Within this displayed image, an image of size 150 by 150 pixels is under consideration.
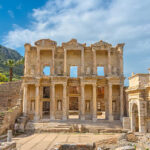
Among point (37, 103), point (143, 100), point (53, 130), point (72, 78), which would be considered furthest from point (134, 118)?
point (37, 103)

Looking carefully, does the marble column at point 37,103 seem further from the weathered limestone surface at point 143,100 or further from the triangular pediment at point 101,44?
the weathered limestone surface at point 143,100

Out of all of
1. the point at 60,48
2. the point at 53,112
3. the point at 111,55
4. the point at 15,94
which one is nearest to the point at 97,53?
the point at 111,55

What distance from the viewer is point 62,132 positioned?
65.0 ft

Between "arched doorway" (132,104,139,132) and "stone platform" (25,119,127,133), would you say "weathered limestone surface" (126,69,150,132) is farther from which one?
"stone platform" (25,119,127,133)

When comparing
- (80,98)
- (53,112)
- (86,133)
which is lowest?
(86,133)

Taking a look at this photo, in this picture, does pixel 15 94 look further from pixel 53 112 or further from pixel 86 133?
pixel 86 133

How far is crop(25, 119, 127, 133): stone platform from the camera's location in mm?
20016

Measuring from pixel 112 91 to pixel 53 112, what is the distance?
8385 mm

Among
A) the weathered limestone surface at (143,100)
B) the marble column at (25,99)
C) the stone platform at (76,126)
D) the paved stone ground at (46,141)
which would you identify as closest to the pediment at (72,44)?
the marble column at (25,99)

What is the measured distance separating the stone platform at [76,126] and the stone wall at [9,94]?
6281 mm

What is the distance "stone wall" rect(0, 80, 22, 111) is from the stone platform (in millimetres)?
6281

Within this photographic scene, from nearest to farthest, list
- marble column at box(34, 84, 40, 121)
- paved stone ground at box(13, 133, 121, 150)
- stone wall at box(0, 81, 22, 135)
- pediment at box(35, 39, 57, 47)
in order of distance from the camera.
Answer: paved stone ground at box(13, 133, 121, 150) < stone wall at box(0, 81, 22, 135) < marble column at box(34, 84, 40, 121) < pediment at box(35, 39, 57, 47)

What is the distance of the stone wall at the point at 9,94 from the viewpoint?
26.3 m

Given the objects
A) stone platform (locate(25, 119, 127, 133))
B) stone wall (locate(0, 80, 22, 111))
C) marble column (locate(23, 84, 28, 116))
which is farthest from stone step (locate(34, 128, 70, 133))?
stone wall (locate(0, 80, 22, 111))
